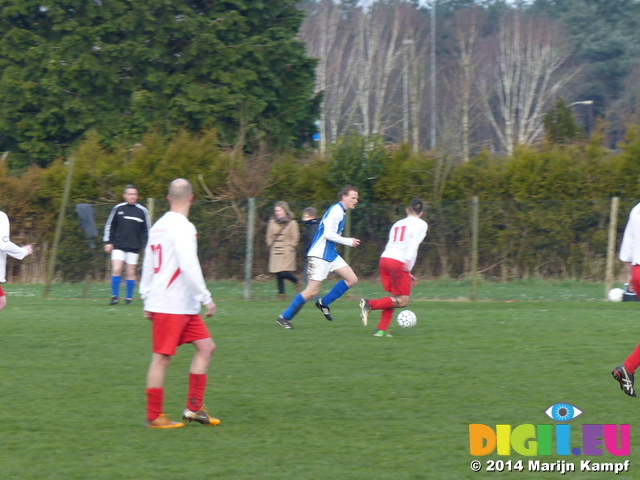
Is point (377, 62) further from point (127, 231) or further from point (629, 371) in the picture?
point (629, 371)

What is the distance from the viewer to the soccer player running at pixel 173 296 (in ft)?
18.7

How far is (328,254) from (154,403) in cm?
507

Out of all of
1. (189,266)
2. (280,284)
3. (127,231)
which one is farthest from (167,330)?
(280,284)

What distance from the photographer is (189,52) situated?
25.9 metres

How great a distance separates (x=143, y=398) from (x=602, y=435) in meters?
3.39

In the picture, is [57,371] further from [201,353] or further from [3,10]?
[3,10]

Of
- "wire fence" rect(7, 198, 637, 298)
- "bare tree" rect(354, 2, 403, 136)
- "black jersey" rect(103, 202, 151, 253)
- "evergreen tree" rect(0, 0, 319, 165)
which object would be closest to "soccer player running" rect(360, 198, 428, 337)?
"black jersey" rect(103, 202, 151, 253)

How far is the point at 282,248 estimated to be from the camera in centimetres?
1541

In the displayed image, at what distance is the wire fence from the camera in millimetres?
17250

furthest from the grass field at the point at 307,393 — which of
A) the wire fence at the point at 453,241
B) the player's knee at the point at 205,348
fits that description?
the wire fence at the point at 453,241

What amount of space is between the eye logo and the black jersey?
8957mm

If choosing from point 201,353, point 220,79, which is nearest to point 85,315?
point 201,353

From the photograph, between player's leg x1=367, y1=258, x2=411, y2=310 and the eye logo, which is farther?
player's leg x1=367, y1=258, x2=411, y2=310

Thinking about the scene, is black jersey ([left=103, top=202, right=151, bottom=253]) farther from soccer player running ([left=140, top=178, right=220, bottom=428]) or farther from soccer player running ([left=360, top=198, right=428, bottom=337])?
soccer player running ([left=140, top=178, right=220, bottom=428])
